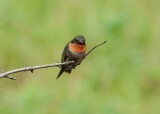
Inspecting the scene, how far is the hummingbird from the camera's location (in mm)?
3980

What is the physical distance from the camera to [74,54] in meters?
4.10

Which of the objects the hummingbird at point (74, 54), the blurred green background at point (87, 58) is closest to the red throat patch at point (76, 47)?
the hummingbird at point (74, 54)

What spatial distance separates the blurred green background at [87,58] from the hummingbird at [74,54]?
4.02 metres

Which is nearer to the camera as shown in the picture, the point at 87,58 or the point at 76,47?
the point at 76,47

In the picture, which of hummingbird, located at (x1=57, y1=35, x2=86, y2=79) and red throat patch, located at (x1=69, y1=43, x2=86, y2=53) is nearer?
hummingbird, located at (x1=57, y1=35, x2=86, y2=79)

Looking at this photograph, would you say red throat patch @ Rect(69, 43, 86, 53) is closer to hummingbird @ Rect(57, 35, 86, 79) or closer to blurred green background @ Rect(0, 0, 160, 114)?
hummingbird @ Rect(57, 35, 86, 79)

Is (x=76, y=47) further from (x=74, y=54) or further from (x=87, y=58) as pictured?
(x=87, y=58)

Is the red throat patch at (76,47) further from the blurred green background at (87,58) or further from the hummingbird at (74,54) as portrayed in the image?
the blurred green background at (87,58)

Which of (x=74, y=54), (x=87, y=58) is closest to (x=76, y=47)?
(x=74, y=54)

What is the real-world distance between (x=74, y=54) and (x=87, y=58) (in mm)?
5029

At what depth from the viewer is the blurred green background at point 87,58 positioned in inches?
336

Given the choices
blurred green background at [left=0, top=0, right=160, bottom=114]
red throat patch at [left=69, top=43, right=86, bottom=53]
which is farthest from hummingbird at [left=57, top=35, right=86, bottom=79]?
blurred green background at [left=0, top=0, right=160, bottom=114]

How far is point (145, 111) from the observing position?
8.84m

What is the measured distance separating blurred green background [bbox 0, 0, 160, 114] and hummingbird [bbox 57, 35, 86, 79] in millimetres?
4023
